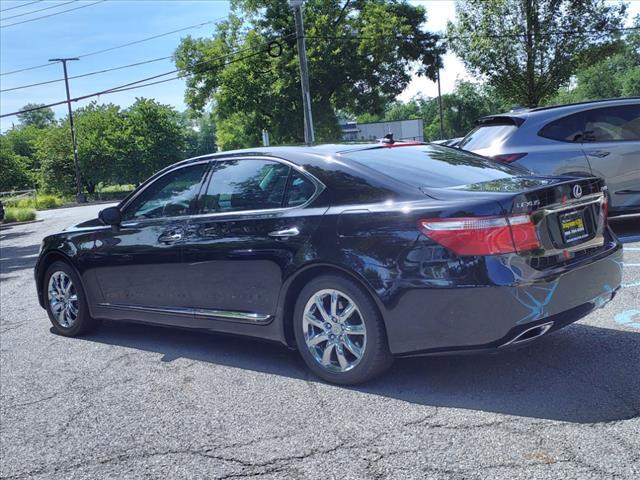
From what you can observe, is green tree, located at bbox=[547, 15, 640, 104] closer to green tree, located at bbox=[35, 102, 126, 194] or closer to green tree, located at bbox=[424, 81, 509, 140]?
green tree, located at bbox=[424, 81, 509, 140]

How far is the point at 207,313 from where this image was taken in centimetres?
469

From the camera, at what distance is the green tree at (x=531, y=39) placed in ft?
87.8

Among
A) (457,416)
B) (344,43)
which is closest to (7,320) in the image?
(457,416)

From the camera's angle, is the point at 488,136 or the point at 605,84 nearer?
the point at 488,136

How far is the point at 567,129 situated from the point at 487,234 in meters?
5.10

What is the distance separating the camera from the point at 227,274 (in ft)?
14.7

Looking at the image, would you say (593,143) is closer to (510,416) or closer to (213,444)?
(510,416)

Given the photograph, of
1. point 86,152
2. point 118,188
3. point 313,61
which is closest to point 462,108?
Answer: point 118,188

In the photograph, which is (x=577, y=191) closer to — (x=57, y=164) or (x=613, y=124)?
(x=613, y=124)

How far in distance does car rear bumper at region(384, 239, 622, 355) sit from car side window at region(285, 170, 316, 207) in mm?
991

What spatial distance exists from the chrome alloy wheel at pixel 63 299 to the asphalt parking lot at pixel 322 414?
0.63 meters

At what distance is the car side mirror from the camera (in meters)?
5.30

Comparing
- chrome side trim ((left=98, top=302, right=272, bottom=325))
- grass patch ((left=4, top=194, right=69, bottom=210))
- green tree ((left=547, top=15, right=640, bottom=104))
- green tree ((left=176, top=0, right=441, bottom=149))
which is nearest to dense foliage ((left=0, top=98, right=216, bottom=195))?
grass patch ((left=4, top=194, right=69, bottom=210))

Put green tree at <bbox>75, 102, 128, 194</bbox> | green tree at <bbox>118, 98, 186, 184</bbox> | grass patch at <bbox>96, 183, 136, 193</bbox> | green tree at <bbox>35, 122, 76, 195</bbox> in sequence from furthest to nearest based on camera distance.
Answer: grass patch at <bbox>96, 183, 136, 193</bbox>, green tree at <bbox>118, 98, 186, 184</bbox>, green tree at <bbox>75, 102, 128, 194</bbox>, green tree at <bbox>35, 122, 76, 195</bbox>
